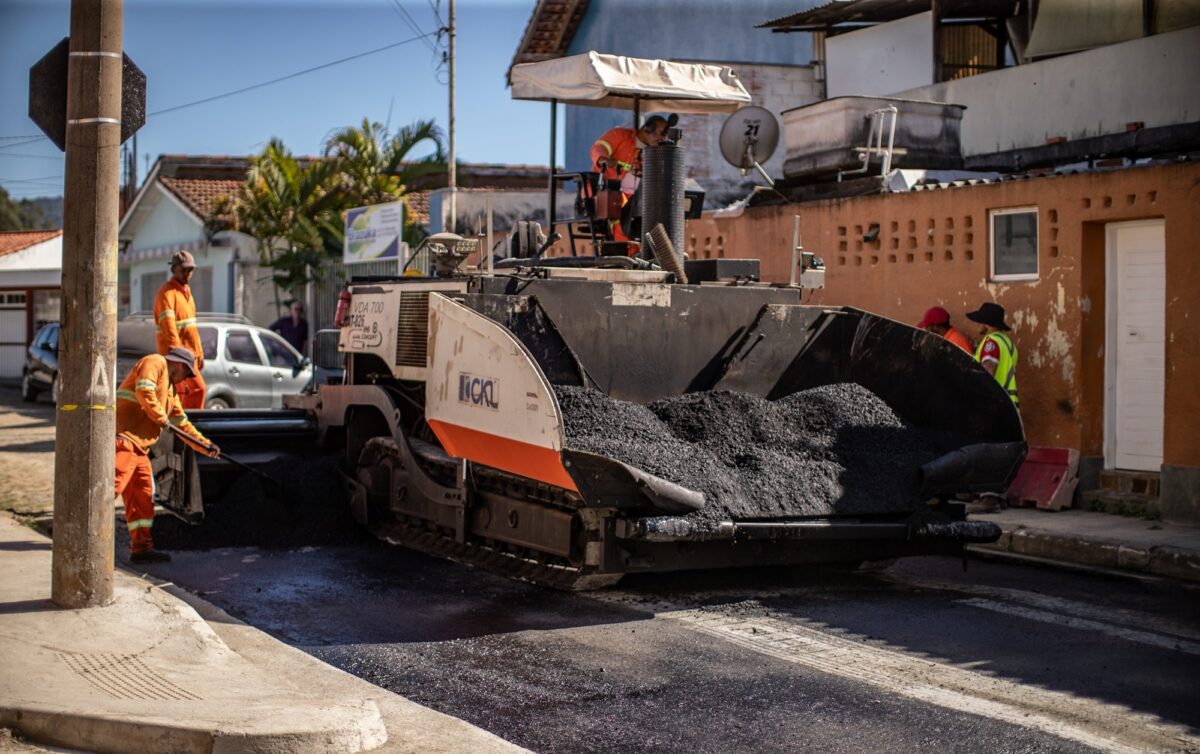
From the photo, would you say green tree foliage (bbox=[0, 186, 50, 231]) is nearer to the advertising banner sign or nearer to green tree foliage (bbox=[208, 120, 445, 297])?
green tree foliage (bbox=[208, 120, 445, 297])

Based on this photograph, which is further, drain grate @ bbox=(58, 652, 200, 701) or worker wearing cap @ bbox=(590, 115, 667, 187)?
worker wearing cap @ bbox=(590, 115, 667, 187)

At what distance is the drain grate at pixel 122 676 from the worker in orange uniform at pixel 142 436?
294 cm

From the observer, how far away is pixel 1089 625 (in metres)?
7.14

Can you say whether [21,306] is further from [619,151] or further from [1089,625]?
[1089,625]

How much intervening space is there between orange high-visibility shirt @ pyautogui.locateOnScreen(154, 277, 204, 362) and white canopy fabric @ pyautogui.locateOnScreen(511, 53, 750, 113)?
352 cm

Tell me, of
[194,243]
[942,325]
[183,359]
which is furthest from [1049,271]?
[194,243]

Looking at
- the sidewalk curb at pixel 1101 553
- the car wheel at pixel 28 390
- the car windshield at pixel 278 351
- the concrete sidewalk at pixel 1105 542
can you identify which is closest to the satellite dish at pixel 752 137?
the concrete sidewalk at pixel 1105 542

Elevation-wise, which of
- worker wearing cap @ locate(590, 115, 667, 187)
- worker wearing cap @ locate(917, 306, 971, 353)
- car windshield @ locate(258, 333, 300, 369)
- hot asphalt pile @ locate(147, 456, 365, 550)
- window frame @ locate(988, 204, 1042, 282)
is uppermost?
worker wearing cap @ locate(590, 115, 667, 187)

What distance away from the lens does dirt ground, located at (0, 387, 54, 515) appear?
11.2 m

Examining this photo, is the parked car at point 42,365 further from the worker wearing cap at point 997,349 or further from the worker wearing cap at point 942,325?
the worker wearing cap at point 997,349

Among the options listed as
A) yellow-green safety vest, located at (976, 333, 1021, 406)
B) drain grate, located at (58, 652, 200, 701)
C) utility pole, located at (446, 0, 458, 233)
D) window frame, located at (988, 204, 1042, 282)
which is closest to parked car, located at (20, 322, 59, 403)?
utility pole, located at (446, 0, 458, 233)

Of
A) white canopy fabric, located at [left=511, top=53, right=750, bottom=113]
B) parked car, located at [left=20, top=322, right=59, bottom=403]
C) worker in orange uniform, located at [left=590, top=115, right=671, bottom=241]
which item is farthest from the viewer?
parked car, located at [left=20, top=322, right=59, bottom=403]

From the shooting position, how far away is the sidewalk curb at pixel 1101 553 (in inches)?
350

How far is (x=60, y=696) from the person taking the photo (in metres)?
5.02
